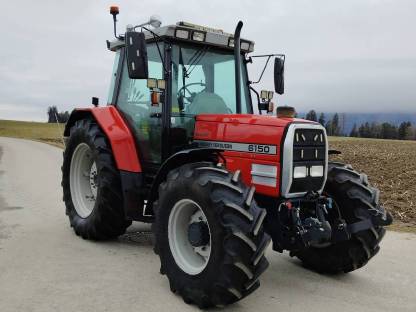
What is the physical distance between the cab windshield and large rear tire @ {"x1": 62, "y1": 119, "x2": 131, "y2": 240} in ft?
3.87

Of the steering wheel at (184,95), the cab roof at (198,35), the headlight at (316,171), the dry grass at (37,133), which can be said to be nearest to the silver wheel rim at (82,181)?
the steering wheel at (184,95)

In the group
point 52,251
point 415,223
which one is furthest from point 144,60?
point 415,223

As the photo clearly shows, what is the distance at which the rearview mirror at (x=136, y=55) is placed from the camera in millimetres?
4590

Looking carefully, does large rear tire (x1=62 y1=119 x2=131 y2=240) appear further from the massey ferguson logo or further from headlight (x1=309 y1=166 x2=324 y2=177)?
headlight (x1=309 y1=166 x2=324 y2=177)

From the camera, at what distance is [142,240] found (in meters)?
6.24

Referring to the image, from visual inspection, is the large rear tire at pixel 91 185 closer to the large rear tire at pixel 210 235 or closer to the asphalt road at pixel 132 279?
the asphalt road at pixel 132 279

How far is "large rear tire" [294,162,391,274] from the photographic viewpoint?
478 cm

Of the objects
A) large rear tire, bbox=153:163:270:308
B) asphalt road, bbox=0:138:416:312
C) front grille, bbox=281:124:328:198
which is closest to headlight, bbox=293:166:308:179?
front grille, bbox=281:124:328:198

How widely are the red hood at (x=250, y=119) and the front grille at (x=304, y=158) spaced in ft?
0.41

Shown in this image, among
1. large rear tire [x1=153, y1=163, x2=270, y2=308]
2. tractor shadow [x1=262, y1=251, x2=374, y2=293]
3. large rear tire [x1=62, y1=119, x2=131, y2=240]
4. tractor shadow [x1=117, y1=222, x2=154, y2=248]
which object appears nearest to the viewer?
large rear tire [x1=153, y1=163, x2=270, y2=308]

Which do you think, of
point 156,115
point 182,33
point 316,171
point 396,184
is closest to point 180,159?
point 156,115

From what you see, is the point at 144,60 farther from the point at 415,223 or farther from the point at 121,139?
the point at 415,223

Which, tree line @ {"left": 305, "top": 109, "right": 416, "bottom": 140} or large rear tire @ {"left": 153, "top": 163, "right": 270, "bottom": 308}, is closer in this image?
large rear tire @ {"left": 153, "top": 163, "right": 270, "bottom": 308}

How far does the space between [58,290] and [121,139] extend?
→ 1.97 metres
